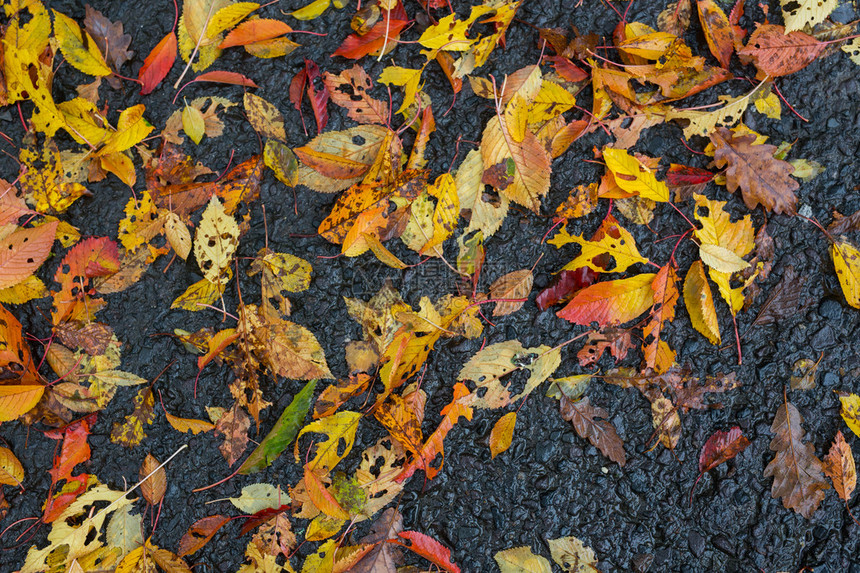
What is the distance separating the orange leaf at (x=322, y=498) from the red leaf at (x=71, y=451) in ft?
2.31

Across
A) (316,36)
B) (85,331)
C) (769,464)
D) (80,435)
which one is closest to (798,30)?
(769,464)

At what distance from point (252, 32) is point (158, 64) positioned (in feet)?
1.05

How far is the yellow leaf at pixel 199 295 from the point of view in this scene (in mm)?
1609

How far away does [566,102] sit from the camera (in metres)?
1.60

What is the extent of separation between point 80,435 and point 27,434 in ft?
0.61

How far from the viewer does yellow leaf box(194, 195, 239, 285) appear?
1.60 metres

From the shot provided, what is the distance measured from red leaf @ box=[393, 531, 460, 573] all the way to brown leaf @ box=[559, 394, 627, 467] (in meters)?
0.54

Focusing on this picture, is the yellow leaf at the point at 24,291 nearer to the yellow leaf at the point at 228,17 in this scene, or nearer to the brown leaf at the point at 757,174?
the yellow leaf at the point at 228,17

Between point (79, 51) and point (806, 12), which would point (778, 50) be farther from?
point (79, 51)

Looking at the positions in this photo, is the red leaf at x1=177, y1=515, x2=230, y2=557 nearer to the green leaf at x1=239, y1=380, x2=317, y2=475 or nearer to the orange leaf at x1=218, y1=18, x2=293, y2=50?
the green leaf at x1=239, y1=380, x2=317, y2=475

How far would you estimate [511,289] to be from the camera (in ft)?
5.21

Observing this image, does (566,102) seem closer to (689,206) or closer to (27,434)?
(689,206)

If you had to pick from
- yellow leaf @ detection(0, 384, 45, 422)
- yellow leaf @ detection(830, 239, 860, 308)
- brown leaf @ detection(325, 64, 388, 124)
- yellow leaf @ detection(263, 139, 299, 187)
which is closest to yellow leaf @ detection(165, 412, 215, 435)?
yellow leaf @ detection(0, 384, 45, 422)

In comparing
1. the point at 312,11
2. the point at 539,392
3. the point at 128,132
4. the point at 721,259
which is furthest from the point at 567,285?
the point at 128,132
